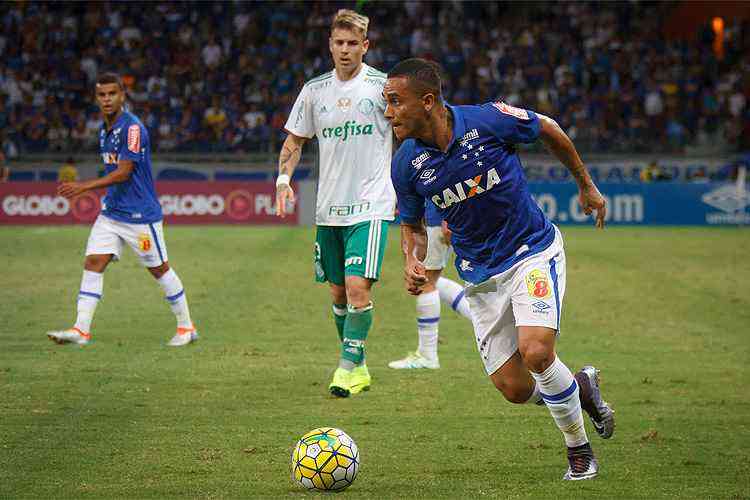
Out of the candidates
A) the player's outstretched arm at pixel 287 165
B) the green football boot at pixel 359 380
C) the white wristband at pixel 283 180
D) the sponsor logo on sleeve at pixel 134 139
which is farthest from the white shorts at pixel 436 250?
the sponsor logo on sleeve at pixel 134 139

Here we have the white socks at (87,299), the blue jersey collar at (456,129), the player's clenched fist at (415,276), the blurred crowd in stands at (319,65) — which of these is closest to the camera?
the blue jersey collar at (456,129)

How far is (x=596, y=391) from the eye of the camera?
6.45 metres

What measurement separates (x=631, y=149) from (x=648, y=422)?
24887mm

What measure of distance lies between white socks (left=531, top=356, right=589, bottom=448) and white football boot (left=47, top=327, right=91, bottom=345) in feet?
19.3

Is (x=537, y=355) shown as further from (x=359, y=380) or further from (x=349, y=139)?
(x=349, y=139)

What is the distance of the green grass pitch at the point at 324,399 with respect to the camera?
235 inches

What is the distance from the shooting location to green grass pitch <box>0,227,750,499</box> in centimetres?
597

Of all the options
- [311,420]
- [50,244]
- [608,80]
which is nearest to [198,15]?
[608,80]

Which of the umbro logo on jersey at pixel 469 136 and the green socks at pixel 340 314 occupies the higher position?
the umbro logo on jersey at pixel 469 136

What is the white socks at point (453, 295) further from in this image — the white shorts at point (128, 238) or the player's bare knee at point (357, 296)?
the white shorts at point (128, 238)

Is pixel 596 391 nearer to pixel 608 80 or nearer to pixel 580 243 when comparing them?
pixel 580 243

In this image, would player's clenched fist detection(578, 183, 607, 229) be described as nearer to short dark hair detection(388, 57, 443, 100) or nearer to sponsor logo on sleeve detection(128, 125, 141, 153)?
short dark hair detection(388, 57, 443, 100)

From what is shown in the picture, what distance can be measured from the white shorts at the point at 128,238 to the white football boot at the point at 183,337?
28.7 inches

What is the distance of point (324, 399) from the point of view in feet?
27.2
